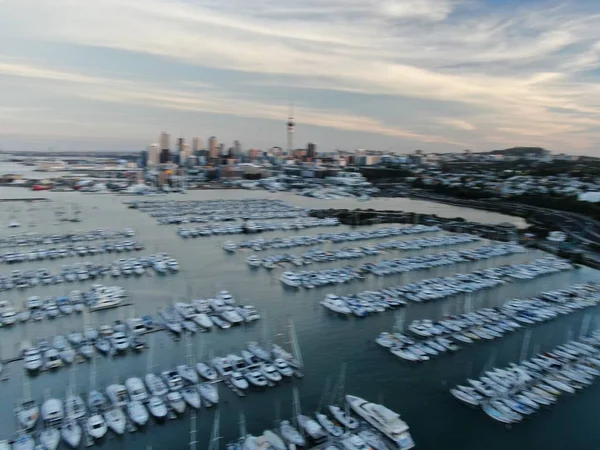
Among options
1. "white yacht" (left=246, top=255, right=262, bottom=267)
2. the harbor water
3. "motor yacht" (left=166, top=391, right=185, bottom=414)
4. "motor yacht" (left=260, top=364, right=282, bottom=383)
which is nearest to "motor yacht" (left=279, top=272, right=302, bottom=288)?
the harbor water

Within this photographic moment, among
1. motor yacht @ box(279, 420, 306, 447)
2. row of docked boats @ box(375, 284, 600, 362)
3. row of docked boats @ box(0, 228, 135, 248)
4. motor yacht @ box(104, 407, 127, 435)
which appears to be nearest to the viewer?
motor yacht @ box(279, 420, 306, 447)

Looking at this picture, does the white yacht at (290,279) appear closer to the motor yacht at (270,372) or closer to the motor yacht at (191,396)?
Result: the motor yacht at (270,372)

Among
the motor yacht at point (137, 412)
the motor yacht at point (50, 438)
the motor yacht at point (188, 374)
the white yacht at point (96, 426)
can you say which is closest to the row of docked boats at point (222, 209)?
the motor yacht at point (188, 374)

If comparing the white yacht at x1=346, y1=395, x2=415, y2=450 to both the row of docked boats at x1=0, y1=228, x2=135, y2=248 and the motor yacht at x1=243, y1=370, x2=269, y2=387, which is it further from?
the row of docked boats at x1=0, y1=228, x2=135, y2=248

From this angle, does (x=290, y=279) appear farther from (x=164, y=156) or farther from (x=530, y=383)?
(x=164, y=156)

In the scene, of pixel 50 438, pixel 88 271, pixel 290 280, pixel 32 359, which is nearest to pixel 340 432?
pixel 50 438

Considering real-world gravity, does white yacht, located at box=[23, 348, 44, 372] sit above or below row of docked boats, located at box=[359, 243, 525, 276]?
below
